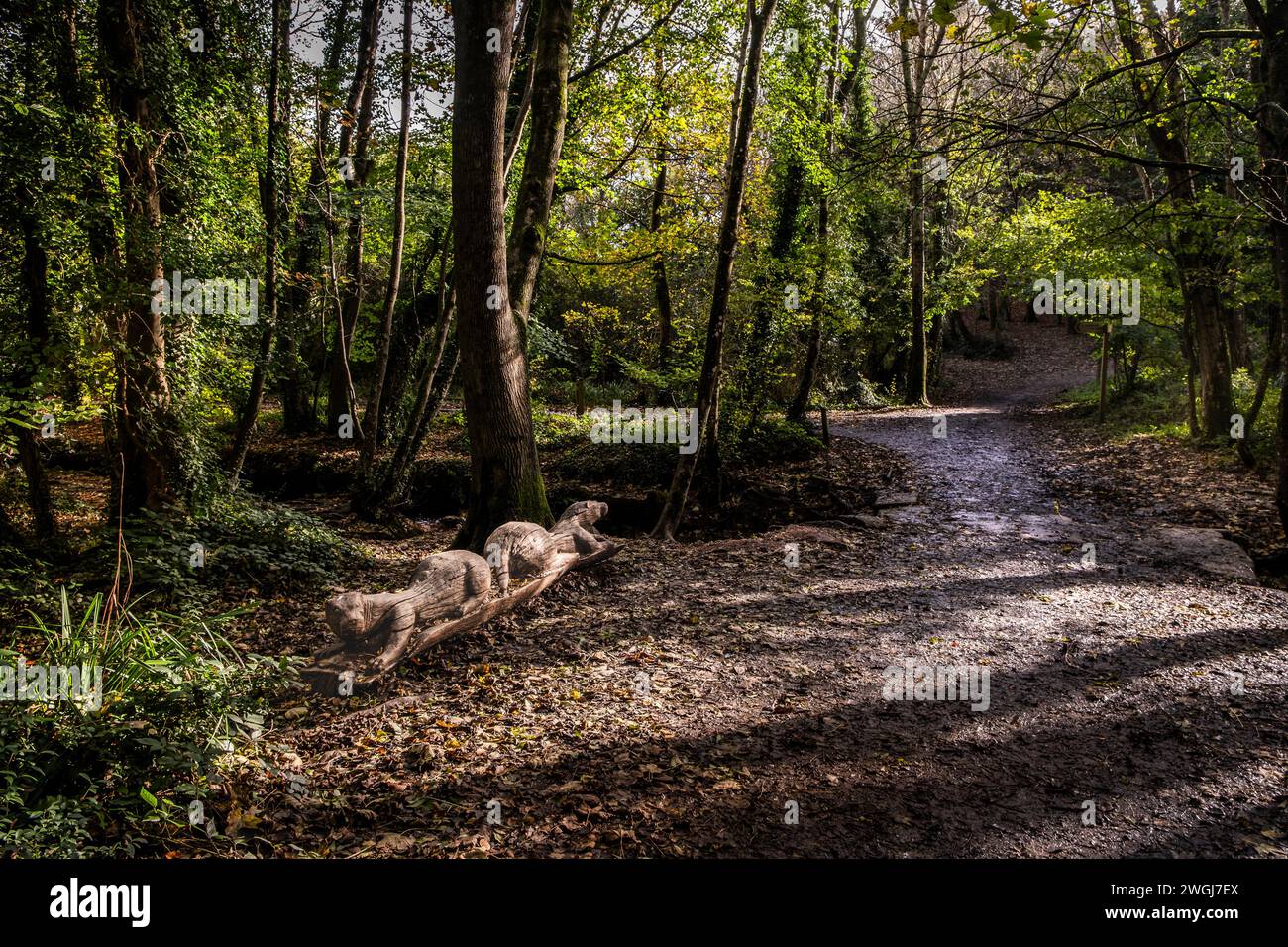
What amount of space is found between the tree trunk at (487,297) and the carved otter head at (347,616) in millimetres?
2401

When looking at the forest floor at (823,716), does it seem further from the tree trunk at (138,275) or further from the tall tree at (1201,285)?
the tall tree at (1201,285)

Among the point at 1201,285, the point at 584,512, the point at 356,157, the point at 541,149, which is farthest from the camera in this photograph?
the point at 356,157

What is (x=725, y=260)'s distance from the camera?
326 inches

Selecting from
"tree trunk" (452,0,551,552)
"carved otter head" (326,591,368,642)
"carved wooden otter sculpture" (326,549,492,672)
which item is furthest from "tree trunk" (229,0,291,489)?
"carved otter head" (326,591,368,642)

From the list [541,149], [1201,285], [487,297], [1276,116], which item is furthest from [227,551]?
[1201,285]

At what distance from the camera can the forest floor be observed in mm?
3227

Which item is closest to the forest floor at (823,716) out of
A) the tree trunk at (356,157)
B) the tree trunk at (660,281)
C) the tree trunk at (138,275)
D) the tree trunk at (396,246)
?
the tree trunk at (138,275)

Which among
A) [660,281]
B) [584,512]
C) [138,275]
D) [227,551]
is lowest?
[227,551]

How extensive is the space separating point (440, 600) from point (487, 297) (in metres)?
3.22

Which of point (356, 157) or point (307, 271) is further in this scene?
point (307, 271)

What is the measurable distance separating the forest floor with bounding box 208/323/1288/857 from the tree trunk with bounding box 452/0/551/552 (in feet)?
4.03

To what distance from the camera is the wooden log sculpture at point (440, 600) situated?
470 centimetres

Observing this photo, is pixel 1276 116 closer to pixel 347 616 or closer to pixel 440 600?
pixel 440 600
